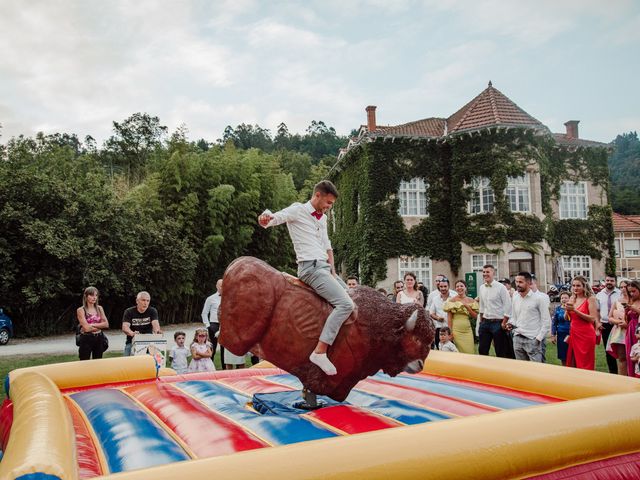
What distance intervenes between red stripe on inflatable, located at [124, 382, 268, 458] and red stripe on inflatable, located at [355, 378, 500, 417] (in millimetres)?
1565

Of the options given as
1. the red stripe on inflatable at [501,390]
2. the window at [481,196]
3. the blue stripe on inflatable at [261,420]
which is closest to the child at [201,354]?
the blue stripe on inflatable at [261,420]

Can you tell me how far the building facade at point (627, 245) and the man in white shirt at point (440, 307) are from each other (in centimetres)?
4309

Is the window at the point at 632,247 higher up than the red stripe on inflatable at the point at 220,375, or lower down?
higher up

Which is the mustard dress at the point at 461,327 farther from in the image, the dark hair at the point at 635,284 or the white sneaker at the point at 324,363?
the white sneaker at the point at 324,363

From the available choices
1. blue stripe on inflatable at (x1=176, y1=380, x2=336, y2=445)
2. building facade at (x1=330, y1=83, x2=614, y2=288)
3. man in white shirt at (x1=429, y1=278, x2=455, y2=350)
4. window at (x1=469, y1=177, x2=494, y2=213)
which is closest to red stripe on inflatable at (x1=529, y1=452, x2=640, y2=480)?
blue stripe on inflatable at (x1=176, y1=380, x2=336, y2=445)

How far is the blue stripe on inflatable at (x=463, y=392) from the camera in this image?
436 cm

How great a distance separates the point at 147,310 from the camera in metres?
7.98

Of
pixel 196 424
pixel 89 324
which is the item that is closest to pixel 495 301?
pixel 196 424

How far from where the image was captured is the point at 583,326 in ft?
22.1

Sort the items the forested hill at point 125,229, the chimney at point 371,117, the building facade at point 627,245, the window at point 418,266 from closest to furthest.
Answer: the forested hill at point 125,229 < the window at point 418,266 < the chimney at point 371,117 < the building facade at point 627,245

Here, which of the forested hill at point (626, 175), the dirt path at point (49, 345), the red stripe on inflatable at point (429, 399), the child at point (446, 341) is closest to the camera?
the red stripe on inflatable at point (429, 399)

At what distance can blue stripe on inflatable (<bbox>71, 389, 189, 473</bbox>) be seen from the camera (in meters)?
3.06

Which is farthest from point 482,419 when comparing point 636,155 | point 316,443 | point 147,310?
point 636,155

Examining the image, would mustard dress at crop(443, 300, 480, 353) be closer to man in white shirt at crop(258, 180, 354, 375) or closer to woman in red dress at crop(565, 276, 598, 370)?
woman in red dress at crop(565, 276, 598, 370)
